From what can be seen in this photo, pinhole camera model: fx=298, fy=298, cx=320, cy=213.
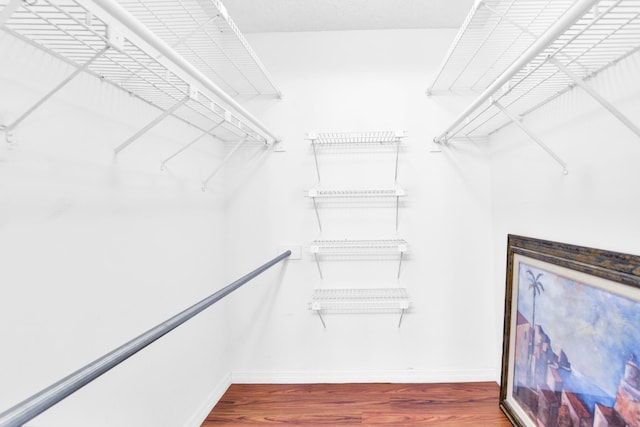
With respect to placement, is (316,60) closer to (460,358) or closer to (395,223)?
(395,223)

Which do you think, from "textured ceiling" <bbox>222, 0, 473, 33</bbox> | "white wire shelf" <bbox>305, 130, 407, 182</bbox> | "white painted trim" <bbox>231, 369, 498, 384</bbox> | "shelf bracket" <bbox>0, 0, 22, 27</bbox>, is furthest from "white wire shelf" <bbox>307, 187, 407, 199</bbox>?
"shelf bracket" <bbox>0, 0, 22, 27</bbox>

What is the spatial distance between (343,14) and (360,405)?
2321mm

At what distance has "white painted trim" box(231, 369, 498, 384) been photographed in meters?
Result: 1.93

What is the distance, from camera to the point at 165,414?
1.33 m

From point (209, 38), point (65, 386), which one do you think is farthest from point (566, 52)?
point (65, 386)

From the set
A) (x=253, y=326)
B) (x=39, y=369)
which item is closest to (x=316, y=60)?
(x=253, y=326)

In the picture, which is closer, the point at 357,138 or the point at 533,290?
the point at 533,290

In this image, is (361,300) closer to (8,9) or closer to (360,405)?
(360,405)

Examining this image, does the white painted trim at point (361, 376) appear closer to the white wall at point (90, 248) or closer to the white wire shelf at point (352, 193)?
the white wall at point (90, 248)

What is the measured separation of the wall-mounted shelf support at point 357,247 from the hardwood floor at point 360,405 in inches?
28.1

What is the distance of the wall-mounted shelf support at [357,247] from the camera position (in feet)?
6.39

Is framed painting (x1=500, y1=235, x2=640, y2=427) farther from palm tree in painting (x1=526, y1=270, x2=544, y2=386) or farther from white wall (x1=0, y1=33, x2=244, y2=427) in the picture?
white wall (x1=0, y1=33, x2=244, y2=427)

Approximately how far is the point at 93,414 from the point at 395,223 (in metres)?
1.68

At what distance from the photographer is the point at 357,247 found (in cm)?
197
